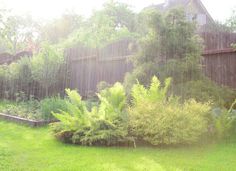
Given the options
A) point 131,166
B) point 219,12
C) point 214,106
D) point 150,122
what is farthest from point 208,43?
point 219,12

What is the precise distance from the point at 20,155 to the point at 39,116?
3.10 m

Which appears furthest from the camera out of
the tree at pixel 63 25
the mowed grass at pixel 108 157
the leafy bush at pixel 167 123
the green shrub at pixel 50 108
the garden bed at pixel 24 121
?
the tree at pixel 63 25

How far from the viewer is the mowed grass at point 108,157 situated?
3480mm

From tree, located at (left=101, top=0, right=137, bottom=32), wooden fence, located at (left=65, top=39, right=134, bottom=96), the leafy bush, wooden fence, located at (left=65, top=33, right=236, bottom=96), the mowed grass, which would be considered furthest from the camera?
tree, located at (left=101, top=0, right=137, bottom=32)

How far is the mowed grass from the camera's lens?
3.48 metres

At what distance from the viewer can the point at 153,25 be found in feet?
22.7

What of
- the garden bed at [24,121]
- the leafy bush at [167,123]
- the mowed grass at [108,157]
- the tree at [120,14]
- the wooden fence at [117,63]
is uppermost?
the tree at [120,14]

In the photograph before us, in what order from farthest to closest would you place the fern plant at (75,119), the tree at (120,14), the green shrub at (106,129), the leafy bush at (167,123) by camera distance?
the tree at (120,14), the fern plant at (75,119), the green shrub at (106,129), the leafy bush at (167,123)

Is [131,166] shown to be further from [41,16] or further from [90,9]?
[41,16]

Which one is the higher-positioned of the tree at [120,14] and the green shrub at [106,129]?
the tree at [120,14]

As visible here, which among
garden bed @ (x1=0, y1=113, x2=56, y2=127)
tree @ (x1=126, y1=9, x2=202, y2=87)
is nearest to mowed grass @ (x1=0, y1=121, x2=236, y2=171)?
garden bed @ (x1=0, y1=113, x2=56, y2=127)

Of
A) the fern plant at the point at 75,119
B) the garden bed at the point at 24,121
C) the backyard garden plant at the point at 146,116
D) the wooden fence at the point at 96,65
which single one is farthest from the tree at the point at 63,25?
the fern plant at the point at 75,119

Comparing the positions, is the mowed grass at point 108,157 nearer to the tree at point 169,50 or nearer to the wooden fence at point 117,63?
the tree at point 169,50

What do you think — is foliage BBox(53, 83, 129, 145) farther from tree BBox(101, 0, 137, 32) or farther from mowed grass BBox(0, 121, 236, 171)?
tree BBox(101, 0, 137, 32)
